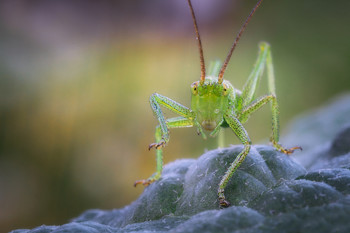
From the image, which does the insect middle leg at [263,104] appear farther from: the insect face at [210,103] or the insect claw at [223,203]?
the insect claw at [223,203]

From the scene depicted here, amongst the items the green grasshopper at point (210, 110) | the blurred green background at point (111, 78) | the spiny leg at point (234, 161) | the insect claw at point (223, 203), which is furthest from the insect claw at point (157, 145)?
the blurred green background at point (111, 78)

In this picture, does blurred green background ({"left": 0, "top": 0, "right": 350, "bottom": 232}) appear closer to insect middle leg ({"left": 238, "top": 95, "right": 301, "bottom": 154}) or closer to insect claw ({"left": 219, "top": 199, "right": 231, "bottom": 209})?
insect middle leg ({"left": 238, "top": 95, "right": 301, "bottom": 154})

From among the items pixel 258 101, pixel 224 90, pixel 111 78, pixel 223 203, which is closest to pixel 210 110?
pixel 224 90

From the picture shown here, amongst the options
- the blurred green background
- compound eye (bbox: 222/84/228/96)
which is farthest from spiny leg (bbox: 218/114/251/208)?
the blurred green background

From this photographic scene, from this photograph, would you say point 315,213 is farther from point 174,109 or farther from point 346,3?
point 346,3

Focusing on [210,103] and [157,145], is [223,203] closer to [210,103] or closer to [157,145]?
[157,145]
